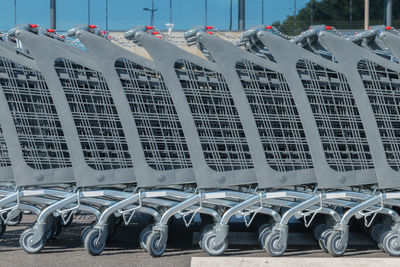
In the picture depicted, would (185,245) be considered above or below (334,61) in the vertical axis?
below

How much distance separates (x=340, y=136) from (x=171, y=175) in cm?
169

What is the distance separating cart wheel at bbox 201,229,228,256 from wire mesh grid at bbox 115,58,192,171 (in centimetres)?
69

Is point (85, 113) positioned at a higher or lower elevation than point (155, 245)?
higher

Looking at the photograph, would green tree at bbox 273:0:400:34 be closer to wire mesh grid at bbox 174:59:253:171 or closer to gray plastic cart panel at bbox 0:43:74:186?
wire mesh grid at bbox 174:59:253:171

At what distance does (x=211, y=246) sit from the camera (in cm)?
625

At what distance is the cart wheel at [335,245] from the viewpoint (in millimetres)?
6215

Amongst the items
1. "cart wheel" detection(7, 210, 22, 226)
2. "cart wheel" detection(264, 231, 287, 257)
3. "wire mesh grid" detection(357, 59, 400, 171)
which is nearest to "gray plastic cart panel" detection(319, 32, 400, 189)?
"wire mesh grid" detection(357, 59, 400, 171)

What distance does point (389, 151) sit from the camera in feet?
20.4

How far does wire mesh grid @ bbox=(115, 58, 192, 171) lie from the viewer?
6199mm

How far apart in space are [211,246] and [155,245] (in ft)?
1.77

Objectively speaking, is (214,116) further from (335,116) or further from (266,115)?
(335,116)

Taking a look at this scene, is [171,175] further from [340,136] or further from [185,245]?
[340,136]

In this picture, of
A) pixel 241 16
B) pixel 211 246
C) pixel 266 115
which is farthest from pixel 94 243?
pixel 241 16

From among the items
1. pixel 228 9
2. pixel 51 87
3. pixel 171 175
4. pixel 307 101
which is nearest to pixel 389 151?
pixel 307 101
